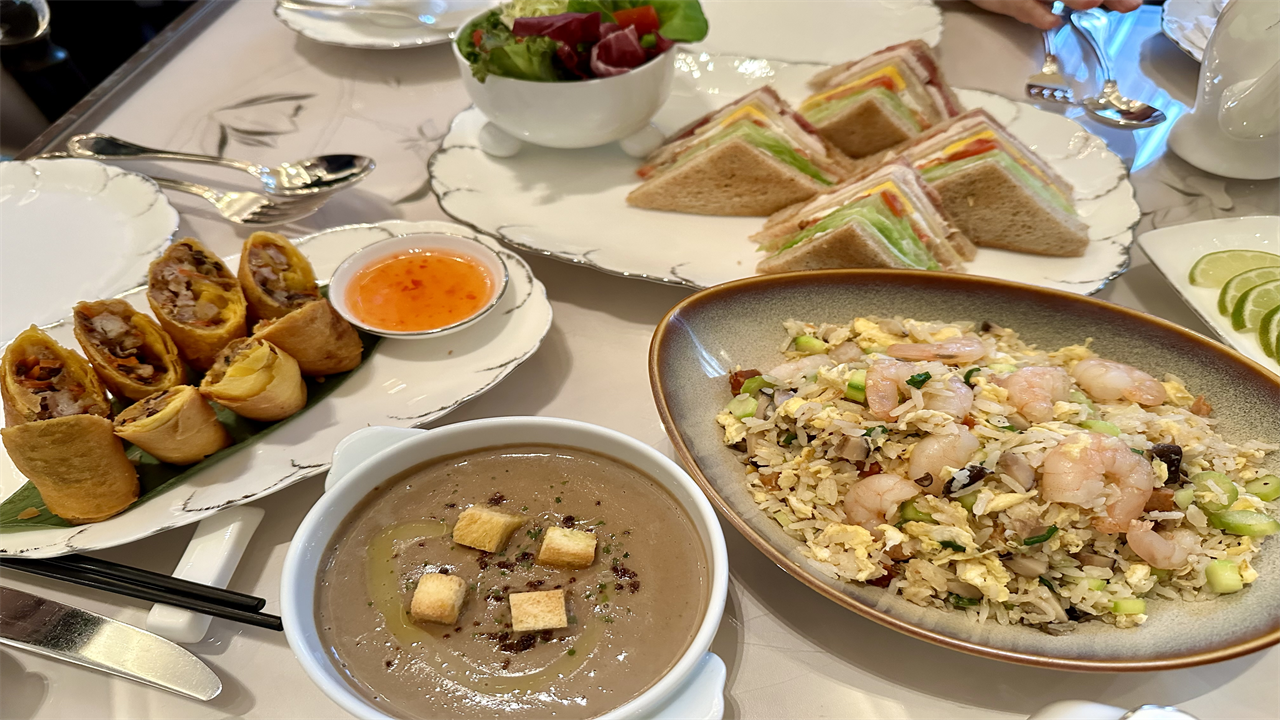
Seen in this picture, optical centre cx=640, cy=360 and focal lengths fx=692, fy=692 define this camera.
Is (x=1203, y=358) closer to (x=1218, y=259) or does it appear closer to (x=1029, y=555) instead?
(x=1218, y=259)

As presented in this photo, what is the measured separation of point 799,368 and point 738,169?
999mm

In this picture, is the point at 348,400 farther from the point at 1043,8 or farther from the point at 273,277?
the point at 1043,8

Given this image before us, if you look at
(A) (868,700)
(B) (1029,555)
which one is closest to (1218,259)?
(B) (1029,555)

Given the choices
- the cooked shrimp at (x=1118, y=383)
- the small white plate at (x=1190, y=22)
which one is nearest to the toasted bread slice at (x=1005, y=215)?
the cooked shrimp at (x=1118, y=383)

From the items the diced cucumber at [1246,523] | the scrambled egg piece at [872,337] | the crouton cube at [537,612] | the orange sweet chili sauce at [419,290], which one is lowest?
the diced cucumber at [1246,523]

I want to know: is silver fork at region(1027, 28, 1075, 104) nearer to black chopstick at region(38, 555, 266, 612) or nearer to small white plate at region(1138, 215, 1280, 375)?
small white plate at region(1138, 215, 1280, 375)

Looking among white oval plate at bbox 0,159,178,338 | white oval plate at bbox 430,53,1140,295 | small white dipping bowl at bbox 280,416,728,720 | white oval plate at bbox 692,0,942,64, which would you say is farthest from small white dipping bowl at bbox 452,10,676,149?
small white dipping bowl at bbox 280,416,728,720

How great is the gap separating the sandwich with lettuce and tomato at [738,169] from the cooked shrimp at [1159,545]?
1546 millimetres

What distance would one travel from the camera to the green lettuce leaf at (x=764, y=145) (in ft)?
8.44

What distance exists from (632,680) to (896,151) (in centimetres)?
231

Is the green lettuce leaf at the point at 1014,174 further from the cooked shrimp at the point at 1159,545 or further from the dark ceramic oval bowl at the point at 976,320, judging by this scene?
the cooked shrimp at the point at 1159,545

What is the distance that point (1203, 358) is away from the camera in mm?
1741

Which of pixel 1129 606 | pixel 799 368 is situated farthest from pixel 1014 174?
pixel 1129 606

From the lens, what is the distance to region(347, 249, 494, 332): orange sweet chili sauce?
204 cm
